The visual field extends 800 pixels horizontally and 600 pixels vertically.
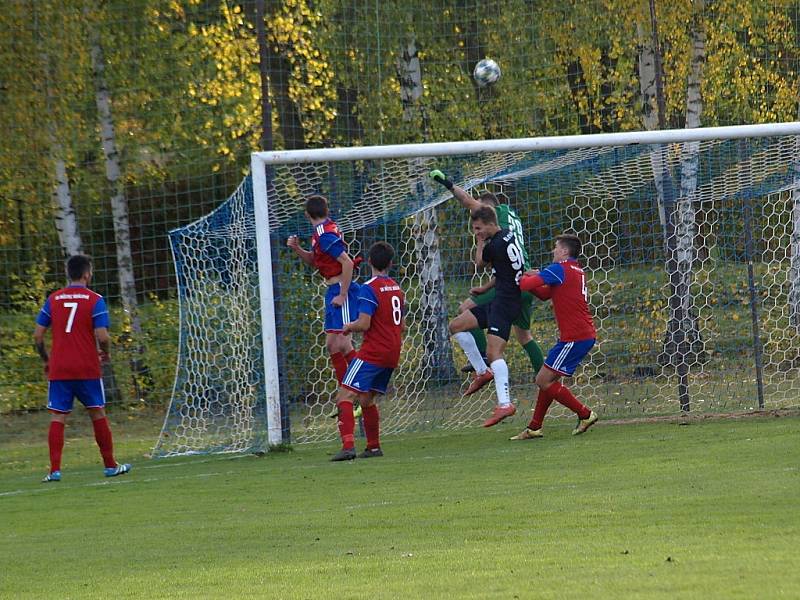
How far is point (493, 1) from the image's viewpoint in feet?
46.8

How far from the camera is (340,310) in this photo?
37.3ft

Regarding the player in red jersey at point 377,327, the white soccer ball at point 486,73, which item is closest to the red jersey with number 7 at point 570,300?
the player in red jersey at point 377,327

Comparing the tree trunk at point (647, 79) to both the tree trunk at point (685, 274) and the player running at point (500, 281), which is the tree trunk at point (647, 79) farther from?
the player running at point (500, 281)

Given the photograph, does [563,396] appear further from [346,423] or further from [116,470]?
[116,470]

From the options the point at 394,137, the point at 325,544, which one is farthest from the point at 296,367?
the point at 325,544

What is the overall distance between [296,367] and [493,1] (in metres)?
4.81

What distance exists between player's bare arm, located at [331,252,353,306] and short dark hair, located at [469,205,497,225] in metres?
1.15

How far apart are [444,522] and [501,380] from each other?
3.97 meters

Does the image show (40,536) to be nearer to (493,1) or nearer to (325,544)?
(325,544)

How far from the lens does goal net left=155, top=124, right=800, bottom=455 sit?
1173 cm

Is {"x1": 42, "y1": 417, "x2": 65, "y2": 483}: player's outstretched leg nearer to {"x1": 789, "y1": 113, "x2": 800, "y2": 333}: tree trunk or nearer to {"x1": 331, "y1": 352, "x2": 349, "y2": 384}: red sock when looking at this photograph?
{"x1": 331, "y1": 352, "x2": 349, "y2": 384}: red sock

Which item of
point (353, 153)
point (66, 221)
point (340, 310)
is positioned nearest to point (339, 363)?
point (340, 310)

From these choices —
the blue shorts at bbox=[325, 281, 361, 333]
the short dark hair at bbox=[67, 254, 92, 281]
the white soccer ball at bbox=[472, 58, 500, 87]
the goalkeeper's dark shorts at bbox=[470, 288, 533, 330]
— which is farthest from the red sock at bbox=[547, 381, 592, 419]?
the short dark hair at bbox=[67, 254, 92, 281]

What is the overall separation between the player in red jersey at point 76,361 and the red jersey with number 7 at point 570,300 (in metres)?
3.56
